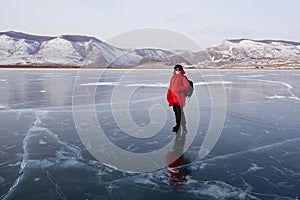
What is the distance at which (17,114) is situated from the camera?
286 inches

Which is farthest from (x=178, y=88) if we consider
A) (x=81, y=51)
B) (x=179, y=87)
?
(x=81, y=51)

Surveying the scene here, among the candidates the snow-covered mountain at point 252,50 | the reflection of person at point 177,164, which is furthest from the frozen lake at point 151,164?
the snow-covered mountain at point 252,50

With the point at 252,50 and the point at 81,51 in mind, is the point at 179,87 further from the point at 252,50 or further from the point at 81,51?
the point at 252,50

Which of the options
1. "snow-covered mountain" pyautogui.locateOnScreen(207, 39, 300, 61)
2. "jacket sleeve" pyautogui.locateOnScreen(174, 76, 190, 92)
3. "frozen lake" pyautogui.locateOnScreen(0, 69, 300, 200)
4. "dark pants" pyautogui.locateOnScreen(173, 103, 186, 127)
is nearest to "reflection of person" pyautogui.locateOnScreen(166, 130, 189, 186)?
"frozen lake" pyautogui.locateOnScreen(0, 69, 300, 200)

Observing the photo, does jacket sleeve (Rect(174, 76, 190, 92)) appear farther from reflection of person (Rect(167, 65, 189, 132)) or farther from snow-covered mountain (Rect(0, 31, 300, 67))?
snow-covered mountain (Rect(0, 31, 300, 67))

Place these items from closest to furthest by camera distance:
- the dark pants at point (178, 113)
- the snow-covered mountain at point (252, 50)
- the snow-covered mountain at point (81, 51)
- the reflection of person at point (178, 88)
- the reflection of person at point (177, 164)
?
the reflection of person at point (177, 164) < the reflection of person at point (178, 88) < the dark pants at point (178, 113) < the snow-covered mountain at point (81, 51) < the snow-covered mountain at point (252, 50)

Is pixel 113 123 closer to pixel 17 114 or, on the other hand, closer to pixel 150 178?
pixel 17 114

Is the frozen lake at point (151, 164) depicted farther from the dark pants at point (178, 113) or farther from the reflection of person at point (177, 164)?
the dark pants at point (178, 113)

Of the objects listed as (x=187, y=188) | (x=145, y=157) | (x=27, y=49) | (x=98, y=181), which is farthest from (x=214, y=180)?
(x=27, y=49)

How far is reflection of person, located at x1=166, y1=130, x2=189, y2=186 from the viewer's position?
339 cm

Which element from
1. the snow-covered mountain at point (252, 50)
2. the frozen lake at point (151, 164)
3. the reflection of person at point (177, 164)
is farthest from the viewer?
the snow-covered mountain at point (252, 50)

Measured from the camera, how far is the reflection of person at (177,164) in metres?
3.39

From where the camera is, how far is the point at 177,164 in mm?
3875

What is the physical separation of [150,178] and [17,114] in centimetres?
543
